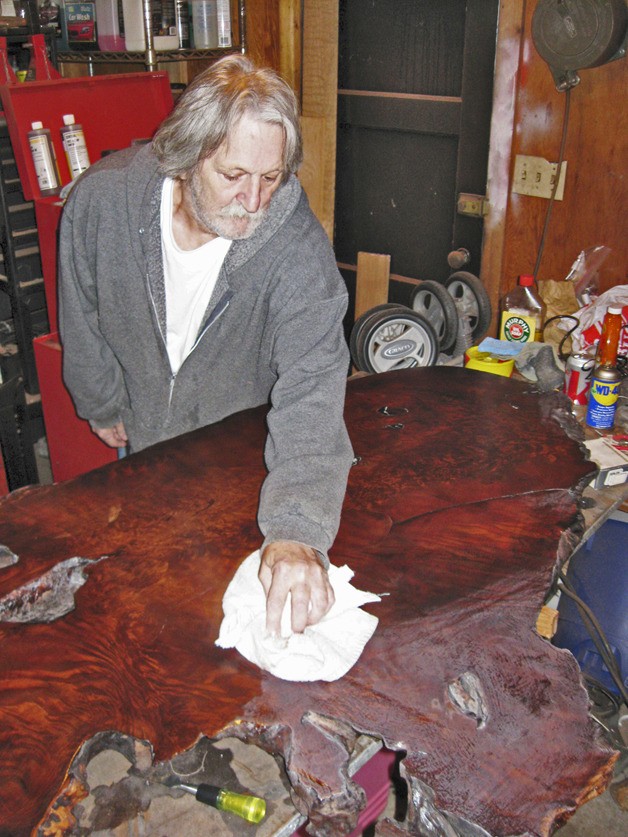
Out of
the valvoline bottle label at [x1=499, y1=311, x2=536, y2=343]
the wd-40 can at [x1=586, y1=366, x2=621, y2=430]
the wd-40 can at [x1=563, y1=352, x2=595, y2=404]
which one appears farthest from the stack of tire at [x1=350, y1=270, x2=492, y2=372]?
the wd-40 can at [x1=586, y1=366, x2=621, y2=430]

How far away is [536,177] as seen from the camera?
2.89 m

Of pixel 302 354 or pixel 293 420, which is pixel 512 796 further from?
pixel 302 354

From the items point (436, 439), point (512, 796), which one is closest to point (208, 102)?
point (436, 439)

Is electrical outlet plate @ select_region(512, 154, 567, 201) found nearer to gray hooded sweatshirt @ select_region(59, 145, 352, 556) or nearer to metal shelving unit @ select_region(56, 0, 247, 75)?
gray hooded sweatshirt @ select_region(59, 145, 352, 556)

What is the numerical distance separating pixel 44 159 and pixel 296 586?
213 cm

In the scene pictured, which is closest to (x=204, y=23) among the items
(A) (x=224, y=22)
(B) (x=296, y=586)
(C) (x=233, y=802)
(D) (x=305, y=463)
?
(A) (x=224, y=22)

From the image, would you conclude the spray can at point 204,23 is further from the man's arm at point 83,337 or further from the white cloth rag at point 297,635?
the white cloth rag at point 297,635

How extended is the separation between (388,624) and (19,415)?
7.19 ft

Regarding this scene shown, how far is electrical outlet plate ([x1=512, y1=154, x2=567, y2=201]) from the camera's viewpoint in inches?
111

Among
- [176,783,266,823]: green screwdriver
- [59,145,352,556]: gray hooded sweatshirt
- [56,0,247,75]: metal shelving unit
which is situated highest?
[56,0,247,75]: metal shelving unit

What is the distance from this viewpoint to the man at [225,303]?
1.49m

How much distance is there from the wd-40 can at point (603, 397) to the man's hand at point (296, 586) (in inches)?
45.9

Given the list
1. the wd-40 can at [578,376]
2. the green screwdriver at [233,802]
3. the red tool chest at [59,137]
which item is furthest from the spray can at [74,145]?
the green screwdriver at [233,802]

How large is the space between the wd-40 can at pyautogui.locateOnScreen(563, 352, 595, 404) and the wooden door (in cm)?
109
